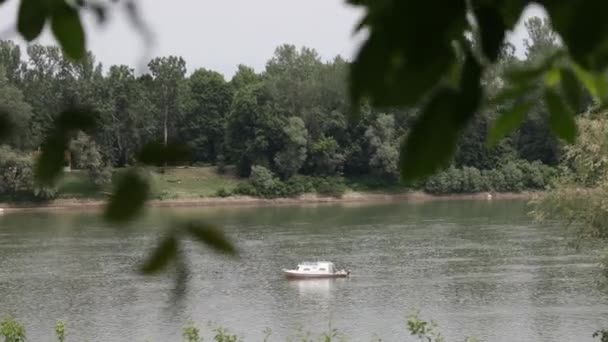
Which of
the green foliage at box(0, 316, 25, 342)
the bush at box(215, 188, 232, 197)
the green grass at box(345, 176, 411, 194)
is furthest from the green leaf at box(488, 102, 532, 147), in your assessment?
the green grass at box(345, 176, 411, 194)

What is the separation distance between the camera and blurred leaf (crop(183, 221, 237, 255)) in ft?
2.79

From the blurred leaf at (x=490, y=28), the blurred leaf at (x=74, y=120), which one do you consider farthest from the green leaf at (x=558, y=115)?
the blurred leaf at (x=74, y=120)

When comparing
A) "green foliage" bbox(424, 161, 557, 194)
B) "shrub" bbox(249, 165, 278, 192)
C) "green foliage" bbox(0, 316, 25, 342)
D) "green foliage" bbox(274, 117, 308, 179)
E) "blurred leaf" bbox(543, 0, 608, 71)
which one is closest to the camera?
"blurred leaf" bbox(543, 0, 608, 71)

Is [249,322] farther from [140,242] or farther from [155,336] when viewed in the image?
[140,242]

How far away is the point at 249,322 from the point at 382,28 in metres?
16.0

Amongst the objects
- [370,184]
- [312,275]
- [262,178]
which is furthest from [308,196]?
[312,275]

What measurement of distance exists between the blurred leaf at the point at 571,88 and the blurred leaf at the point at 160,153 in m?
0.37

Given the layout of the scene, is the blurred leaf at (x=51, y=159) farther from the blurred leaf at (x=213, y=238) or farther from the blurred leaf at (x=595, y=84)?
the blurred leaf at (x=595, y=84)

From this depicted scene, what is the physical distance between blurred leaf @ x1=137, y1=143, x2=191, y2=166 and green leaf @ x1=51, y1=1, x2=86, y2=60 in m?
0.13

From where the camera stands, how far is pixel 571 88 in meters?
0.95

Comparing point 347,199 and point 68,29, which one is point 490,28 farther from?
point 347,199

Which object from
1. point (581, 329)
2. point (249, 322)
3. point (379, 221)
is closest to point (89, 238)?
point (379, 221)

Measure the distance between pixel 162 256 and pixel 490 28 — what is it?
1.27 ft

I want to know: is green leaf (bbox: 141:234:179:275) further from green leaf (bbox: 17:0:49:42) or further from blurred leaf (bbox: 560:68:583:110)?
blurred leaf (bbox: 560:68:583:110)
